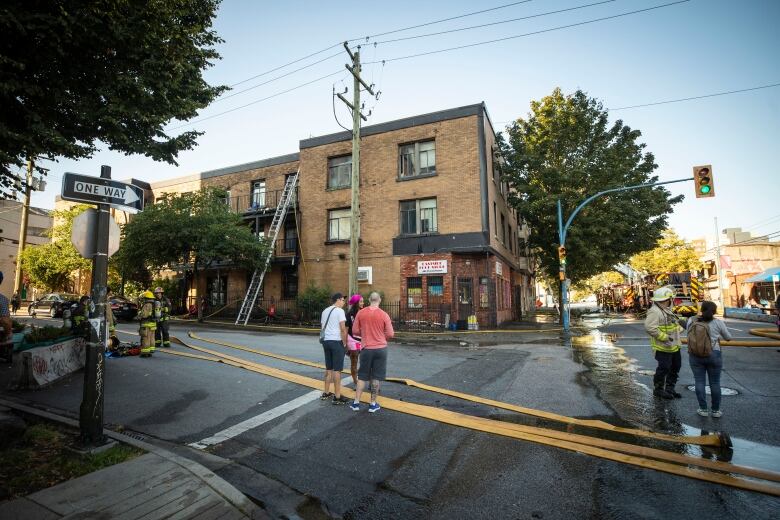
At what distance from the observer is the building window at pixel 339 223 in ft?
72.8

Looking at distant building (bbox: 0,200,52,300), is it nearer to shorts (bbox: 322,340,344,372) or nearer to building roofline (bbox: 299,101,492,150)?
building roofline (bbox: 299,101,492,150)

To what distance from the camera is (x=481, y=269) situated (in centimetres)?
1934

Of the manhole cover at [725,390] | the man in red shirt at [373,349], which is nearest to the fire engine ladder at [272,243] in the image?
the man in red shirt at [373,349]

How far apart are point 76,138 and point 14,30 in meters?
2.34

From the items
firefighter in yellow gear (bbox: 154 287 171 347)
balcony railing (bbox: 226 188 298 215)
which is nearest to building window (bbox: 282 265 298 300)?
balcony railing (bbox: 226 188 298 215)

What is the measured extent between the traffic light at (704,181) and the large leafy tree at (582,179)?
7.33 m

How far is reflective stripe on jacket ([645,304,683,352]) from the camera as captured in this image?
6.48 metres

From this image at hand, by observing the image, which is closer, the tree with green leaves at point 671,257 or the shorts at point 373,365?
the shorts at point 373,365

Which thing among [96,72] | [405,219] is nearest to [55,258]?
[405,219]

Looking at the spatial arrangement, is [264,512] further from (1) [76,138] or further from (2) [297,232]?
(2) [297,232]

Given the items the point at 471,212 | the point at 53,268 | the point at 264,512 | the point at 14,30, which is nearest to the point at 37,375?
the point at 14,30

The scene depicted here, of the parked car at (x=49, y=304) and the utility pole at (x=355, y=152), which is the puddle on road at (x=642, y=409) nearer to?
the utility pole at (x=355, y=152)

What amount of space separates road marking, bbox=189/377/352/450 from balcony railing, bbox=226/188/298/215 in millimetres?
18888

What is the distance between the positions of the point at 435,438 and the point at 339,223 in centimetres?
1862
